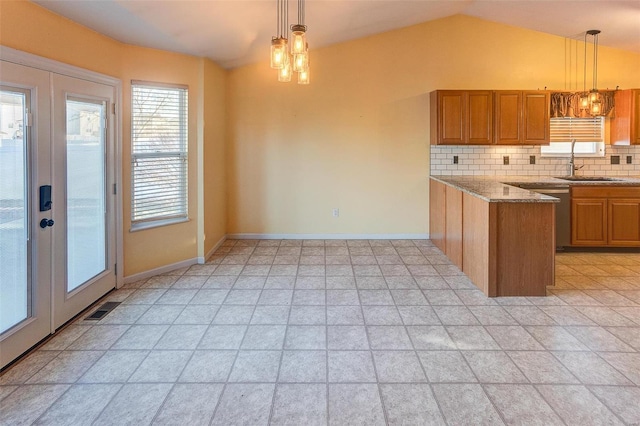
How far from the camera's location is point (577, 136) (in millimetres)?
6152

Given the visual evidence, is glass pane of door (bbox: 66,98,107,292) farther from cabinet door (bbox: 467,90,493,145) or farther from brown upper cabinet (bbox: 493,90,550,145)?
brown upper cabinet (bbox: 493,90,550,145)

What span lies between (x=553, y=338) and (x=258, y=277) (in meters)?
2.77

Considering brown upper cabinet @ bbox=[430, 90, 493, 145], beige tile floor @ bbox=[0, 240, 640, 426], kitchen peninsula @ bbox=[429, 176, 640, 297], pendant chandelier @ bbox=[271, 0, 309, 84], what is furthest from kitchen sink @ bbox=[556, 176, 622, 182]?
pendant chandelier @ bbox=[271, 0, 309, 84]

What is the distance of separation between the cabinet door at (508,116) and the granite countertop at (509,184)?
0.56m

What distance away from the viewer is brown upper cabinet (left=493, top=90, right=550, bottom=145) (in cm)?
577

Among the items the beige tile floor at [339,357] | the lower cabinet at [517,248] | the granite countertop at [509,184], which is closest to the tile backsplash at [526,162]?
the granite countertop at [509,184]

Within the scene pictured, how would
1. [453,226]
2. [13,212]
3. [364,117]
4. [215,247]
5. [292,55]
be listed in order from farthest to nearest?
[364,117], [215,247], [453,226], [292,55], [13,212]

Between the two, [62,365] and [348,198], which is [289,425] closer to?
[62,365]

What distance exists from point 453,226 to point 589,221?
1936 mm

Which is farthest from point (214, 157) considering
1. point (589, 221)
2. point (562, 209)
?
point (589, 221)

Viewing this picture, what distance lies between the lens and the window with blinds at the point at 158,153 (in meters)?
4.36

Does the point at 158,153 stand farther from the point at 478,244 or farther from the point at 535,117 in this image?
the point at 535,117

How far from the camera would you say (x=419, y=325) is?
328 centimetres

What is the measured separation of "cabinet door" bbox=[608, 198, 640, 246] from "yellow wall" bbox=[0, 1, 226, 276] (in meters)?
5.11
